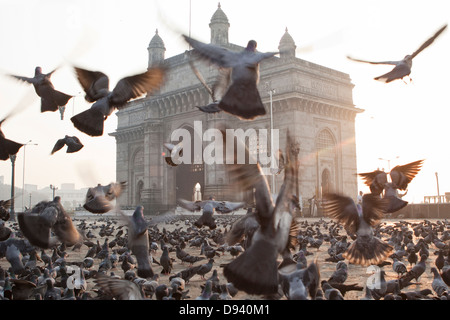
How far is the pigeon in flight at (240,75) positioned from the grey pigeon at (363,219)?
10.4 ft

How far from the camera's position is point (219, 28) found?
154 feet

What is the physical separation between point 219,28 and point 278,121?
1144 centimetres

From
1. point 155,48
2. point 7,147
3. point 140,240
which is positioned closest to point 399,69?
point 140,240

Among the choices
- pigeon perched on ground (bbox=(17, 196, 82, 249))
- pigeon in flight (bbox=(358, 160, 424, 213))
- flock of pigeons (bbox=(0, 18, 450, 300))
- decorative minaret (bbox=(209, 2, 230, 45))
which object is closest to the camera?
flock of pigeons (bbox=(0, 18, 450, 300))

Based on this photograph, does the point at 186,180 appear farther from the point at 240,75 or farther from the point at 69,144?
the point at 240,75

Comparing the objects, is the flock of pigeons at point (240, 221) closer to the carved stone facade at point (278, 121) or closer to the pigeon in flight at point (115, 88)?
the pigeon in flight at point (115, 88)

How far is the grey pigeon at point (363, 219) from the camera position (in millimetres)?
7500

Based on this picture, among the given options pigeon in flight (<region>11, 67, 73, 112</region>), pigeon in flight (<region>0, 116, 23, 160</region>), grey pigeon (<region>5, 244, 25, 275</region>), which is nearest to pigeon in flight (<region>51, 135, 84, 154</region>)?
pigeon in flight (<region>11, 67, 73, 112</region>)

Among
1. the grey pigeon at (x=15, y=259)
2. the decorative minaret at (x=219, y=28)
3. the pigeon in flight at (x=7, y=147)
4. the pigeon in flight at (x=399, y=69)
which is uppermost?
the decorative minaret at (x=219, y=28)

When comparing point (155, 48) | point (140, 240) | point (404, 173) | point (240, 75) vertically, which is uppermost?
point (155, 48)

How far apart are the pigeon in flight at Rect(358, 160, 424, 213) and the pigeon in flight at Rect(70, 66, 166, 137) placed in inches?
155

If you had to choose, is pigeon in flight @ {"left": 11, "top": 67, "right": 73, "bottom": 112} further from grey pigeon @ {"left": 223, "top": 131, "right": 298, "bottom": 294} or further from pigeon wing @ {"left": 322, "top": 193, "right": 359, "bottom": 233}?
pigeon wing @ {"left": 322, "top": 193, "right": 359, "bottom": 233}

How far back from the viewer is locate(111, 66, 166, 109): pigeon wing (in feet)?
22.6

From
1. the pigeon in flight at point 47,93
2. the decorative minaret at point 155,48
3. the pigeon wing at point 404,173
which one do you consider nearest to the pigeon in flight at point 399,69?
the pigeon wing at point 404,173
